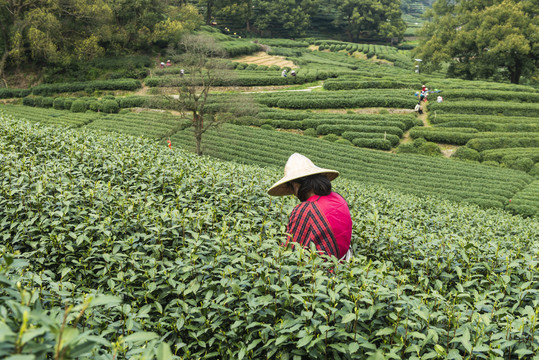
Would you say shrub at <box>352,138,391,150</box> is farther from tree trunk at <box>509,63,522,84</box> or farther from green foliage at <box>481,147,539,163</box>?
tree trunk at <box>509,63,522,84</box>

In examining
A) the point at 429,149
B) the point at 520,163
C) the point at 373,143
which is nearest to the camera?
the point at 520,163

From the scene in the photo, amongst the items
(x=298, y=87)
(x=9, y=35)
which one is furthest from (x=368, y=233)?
(x=9, y=35)

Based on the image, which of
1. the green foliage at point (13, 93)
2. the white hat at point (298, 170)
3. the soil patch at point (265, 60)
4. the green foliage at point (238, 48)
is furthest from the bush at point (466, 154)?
the green foliage at point (13, 93)

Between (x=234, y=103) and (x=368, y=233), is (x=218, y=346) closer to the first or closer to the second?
(x=368, y=233)

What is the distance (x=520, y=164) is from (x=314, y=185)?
21.8m

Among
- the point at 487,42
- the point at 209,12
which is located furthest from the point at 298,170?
the point at 209,12

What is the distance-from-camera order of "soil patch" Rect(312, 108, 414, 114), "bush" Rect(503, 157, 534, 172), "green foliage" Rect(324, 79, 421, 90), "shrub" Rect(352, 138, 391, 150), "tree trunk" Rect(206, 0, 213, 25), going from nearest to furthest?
"bush" Rect(503, 157, 534, 172), "shrub" Rect(352, 138, 391, 150), "soil patch" Rect(312, 108, 414, 114), "green foliage" Rect(324, 79, 421, 90), "tree trunk" Rect(206, 0, 213, 25)

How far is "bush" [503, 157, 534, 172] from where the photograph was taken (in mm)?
20734

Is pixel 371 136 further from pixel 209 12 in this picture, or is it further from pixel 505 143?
pixel 209 12

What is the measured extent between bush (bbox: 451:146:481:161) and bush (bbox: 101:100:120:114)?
26053 mm

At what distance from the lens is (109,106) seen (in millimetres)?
30656

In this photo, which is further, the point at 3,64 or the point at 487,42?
the point at 487,42

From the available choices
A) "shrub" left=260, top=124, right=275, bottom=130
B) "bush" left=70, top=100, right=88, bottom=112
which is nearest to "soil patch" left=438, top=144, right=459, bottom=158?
"shrub" left=260, top=124, right=275, bottom=130

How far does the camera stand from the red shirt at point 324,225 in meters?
3.67
